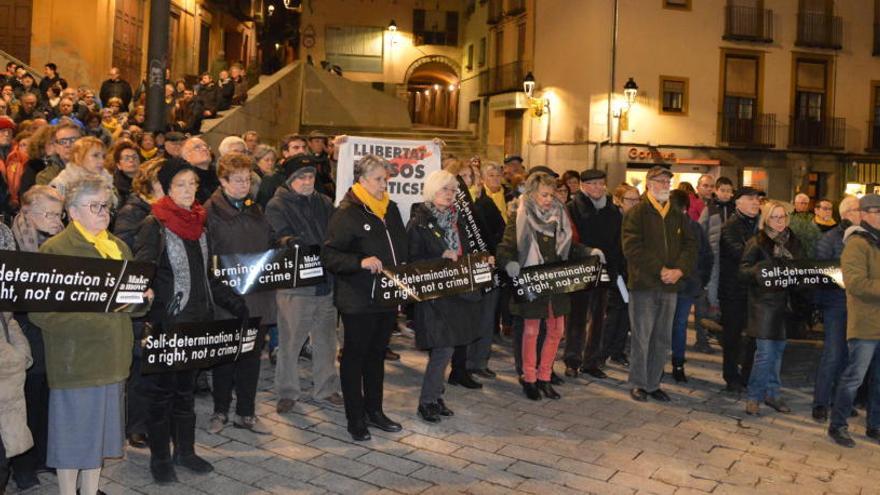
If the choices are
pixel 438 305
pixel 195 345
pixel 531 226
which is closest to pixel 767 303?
pixel 531 226

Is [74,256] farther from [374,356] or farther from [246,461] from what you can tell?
[374,356]

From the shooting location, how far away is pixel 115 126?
15.4 metres

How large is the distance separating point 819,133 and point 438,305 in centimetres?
2709

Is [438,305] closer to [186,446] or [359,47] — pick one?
[186,446]

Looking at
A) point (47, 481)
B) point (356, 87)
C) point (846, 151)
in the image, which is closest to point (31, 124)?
point (47, 481)

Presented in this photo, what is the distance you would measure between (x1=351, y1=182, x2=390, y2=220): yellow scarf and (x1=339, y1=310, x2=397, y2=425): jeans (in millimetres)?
761

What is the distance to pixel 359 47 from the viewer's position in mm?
43094

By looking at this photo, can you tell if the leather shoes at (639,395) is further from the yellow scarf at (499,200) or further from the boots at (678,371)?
the yellow scarf at (499,200)

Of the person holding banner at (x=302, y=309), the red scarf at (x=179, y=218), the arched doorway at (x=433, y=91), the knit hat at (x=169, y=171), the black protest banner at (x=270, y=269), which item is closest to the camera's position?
the red scarf at (x=179, y=218)

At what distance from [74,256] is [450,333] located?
3.09 m

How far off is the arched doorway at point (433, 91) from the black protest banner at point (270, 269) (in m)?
35.4

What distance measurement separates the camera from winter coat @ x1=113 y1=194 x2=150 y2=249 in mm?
5766

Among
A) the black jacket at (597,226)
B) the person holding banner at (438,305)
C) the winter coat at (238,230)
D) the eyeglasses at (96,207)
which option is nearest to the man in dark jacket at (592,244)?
the black jacket at (597,226)

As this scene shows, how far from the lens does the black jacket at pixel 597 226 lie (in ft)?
29.6
